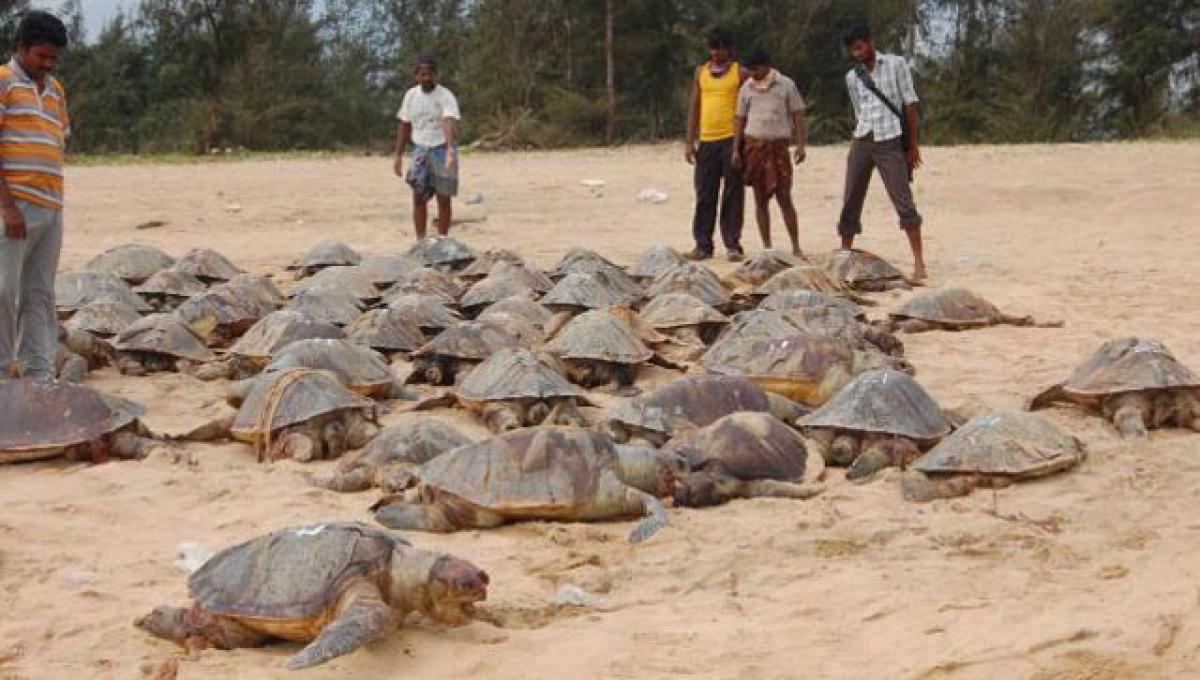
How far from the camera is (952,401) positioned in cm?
607

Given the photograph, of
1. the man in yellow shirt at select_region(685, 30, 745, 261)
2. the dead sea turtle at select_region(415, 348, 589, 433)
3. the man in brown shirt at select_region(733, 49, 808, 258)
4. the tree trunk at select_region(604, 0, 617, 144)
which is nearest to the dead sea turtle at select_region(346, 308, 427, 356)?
the dead sea turtle at select_region(415, 348, 589, 433)

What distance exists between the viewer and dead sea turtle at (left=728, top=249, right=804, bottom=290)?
9.01 metres

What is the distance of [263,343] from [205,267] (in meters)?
2.87

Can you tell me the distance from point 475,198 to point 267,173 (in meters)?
4.48

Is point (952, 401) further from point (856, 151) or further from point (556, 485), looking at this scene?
point (856, 151)

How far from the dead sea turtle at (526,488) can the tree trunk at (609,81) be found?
70.0 ft

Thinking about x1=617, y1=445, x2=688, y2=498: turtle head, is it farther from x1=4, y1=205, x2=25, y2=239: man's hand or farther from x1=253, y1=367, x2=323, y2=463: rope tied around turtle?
x1=4, y1=205, x2=25, y2=239: man's hand

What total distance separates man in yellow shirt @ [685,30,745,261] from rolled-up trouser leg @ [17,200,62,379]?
546 cm

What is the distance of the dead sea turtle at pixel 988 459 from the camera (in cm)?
466

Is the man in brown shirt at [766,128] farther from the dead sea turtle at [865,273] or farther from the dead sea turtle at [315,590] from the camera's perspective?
the dead sea turtle at [315,590]

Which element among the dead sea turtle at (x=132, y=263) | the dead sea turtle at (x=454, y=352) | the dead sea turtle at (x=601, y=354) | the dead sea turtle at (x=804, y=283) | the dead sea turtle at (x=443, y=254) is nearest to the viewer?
the dead sea turtle at (x=601, y=354)

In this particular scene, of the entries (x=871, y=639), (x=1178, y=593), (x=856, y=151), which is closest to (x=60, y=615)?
(x=871, y=639)

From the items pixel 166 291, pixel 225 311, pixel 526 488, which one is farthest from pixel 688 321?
pixel 166 291

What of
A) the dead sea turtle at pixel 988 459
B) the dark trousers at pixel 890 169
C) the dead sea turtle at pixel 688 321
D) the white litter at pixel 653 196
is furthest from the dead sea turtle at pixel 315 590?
the white litter at pixel 653 196
